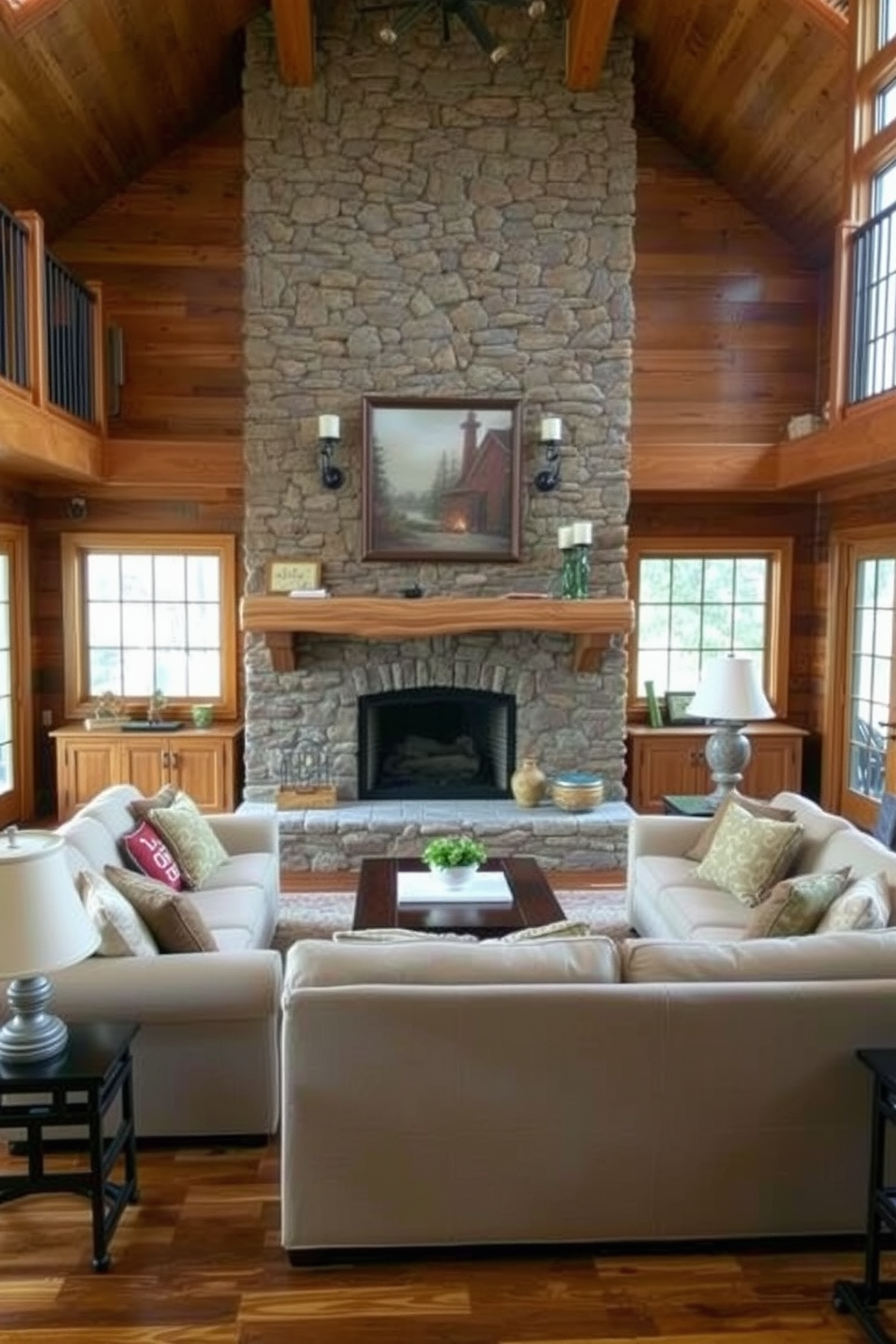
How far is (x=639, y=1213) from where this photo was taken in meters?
2.59

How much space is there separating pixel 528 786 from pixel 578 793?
32 centimetres

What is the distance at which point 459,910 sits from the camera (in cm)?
407

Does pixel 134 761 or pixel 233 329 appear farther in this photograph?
pixel 233 329

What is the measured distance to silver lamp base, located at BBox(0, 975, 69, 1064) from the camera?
2.62 m

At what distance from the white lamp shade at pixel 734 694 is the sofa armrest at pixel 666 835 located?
57 cm

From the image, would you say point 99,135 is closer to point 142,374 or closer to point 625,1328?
point 142,374

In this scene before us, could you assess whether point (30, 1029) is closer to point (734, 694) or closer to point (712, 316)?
point (734, 694)

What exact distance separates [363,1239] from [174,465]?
16.7 feet

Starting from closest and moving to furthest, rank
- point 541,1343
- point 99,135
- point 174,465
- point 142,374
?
1. point 541,1343
2. point 99,135
3. point 174,465
4. point 142,374

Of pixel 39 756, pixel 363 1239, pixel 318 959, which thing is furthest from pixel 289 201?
pixel 363 1239

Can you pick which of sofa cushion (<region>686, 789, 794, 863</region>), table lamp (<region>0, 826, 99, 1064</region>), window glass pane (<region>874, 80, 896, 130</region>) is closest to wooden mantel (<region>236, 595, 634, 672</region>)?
sofa cushion (<region>686, 789, 794, 863</region>)

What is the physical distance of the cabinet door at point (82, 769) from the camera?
6.73 metres

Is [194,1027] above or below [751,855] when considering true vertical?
below

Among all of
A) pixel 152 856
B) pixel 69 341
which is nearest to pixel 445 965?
pixel 152 856
